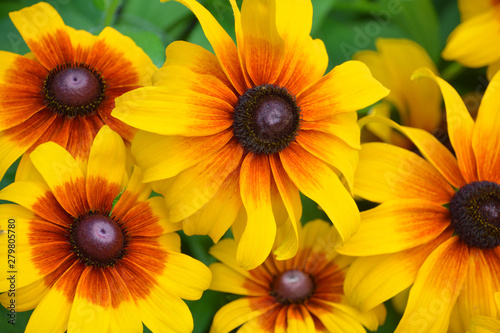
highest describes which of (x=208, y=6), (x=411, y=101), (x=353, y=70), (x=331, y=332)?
(x=208, y=6)

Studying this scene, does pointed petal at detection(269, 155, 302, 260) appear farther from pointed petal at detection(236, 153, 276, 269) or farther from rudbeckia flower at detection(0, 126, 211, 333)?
rudbeckia flower at detection(0, 126, 211, 333)

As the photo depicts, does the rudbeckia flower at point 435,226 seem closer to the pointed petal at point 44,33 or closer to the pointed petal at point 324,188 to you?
the pointed petal at point 324,188

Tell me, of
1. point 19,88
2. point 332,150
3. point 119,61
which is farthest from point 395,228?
point 19,88

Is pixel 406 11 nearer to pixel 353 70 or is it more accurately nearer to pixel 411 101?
pixel 411 101

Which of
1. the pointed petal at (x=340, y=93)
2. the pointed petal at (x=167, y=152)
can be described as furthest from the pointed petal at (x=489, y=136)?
the pointed petal at (x=167, y=152)

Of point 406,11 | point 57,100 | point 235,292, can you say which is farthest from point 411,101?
point 57,100

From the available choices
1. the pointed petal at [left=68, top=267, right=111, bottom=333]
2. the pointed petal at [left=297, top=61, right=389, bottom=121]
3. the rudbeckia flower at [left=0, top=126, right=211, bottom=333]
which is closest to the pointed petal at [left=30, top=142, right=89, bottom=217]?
the rudbeckia flower at [left=0, top=126, right=211, bottom=333]
